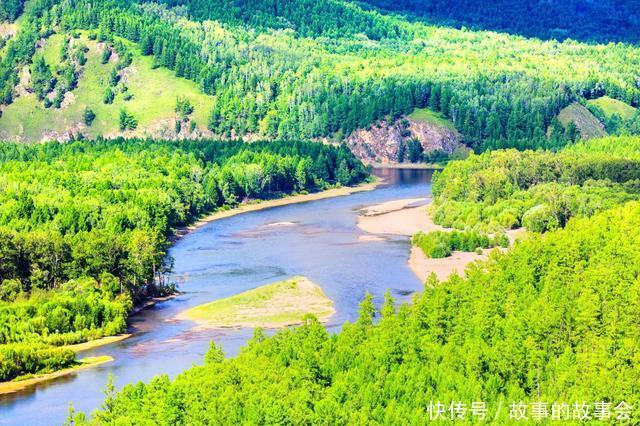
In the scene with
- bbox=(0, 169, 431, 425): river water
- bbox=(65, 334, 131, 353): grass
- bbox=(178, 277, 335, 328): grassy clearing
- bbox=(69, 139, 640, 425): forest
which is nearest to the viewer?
bbox=(69, 139, 640, 425): forest

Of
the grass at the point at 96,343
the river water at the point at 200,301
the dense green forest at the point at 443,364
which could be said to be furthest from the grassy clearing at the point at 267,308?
the dense green forest at the point at 443,364

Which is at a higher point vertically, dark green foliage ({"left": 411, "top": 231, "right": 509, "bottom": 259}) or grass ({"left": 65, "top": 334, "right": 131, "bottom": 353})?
dark green foliage ({"left": 411, "top": 231, "right": 509, "bottom": 259})

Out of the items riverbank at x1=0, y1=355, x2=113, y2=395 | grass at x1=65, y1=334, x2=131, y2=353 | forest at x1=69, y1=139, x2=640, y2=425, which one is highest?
forest at x1=69, y1=139, x2=640, y2=425

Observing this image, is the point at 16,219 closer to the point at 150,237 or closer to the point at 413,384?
the point at 150,237

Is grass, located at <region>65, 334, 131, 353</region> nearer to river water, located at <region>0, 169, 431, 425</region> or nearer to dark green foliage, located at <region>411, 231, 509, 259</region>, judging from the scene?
river water, located at <region>0, 169, 431, 425</region>

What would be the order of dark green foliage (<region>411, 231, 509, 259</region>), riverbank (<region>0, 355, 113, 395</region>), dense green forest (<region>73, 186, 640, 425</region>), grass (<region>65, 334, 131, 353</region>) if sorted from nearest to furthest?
dense green forest (<region>73, 186, 640, 425</region>)
riverbank (<region>0, 355, 113, 395</region>)
grass (<region>65, 334, 131, 353</region>)
dark green foliage (<region>411, 231, 509, 259</region>)

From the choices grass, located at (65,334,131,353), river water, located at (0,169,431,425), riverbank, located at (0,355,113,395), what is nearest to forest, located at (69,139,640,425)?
river water, located at (0,169,431,425)

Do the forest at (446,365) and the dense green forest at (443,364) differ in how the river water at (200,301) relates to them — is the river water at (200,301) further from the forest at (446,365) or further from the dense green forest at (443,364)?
the dense green forest at (443,364)

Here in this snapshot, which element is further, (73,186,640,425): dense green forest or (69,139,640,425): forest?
(73,186,640,425): dense green forest

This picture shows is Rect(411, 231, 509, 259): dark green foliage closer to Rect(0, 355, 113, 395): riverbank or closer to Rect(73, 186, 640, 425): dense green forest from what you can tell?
Rect(73, 186, 640, 425): dense green forest

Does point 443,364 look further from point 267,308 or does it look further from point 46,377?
point 267,308
